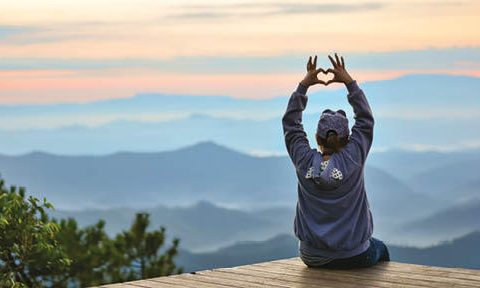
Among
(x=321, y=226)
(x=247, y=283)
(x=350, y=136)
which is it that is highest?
(x=350, y=136)

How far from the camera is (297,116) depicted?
4891mm

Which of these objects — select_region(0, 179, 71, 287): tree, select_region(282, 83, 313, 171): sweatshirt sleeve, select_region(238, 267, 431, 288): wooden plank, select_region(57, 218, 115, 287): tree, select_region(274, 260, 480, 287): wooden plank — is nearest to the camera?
select_region(238, 267, 431, 288): wooden plank

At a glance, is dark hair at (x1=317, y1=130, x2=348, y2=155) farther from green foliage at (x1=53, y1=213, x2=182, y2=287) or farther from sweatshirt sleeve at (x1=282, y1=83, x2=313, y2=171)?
green foliage at (x1=53, y1=213, x2=182, y2=287)

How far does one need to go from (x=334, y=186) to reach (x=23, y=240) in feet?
8.79

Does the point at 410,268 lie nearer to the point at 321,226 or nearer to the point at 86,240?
the point at 321,226

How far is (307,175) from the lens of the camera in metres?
4.75

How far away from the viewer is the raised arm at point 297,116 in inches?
191

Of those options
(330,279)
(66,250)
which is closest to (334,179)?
(330,279)

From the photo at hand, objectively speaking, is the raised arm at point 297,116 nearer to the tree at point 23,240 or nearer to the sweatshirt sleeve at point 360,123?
the sweatshirt sleeve at point 360,123

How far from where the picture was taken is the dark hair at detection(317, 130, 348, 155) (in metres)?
4.76

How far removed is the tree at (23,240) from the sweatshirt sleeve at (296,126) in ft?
6.69

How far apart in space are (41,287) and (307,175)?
3.29m

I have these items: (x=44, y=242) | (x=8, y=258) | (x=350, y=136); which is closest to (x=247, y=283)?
(x=350, y=136)

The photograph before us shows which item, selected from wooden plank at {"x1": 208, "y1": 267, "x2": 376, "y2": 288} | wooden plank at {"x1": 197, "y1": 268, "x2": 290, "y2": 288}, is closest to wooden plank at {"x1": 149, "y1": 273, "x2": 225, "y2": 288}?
wooden plank at {"x1": 197, "y1": 268, "x2": 290, "y2": 288}
